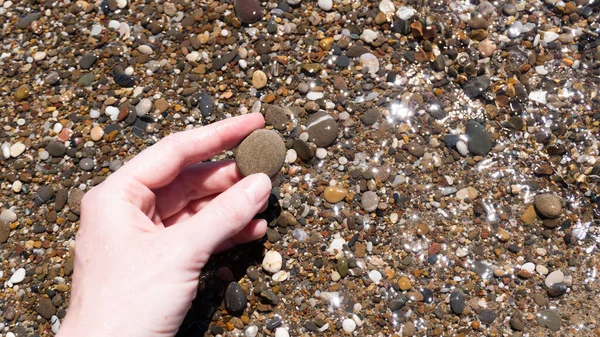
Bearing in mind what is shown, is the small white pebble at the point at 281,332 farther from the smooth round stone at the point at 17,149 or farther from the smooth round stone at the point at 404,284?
the smooth round stone at the point at 17,149

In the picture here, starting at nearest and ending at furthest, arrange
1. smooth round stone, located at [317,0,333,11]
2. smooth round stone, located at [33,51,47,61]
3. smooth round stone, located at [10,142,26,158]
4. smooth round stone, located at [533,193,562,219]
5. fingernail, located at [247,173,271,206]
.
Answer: fingernail, located at [247,173,271,206], smooth round stone, located at [533,193,562,219], smooth round stone, located at [10,142,26,158], smooth round stone, located at [317,0,333,11], smooth round stone, located at [33,51,47,61]

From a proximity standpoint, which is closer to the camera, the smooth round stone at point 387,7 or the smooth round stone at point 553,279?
the smooth round stone at point 553,279

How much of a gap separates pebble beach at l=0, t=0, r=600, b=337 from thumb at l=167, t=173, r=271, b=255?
38 centimetres

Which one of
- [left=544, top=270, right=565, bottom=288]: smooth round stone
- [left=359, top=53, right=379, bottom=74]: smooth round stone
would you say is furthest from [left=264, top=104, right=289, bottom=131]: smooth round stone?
[left=544, top=270, right=565, bottom=288]: smooth round stone

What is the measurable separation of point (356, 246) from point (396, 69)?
132 centimetres

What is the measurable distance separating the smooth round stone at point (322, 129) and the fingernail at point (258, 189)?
82 cm

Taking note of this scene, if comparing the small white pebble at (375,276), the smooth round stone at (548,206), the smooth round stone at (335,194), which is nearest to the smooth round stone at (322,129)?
the smooth round stone at (335,194)

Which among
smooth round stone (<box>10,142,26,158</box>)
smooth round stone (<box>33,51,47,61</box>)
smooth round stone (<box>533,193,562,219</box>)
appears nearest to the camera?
smooth round stone (<box>533,193,562,219</box>)

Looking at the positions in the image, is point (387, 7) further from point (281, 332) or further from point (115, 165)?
point (281, 332)

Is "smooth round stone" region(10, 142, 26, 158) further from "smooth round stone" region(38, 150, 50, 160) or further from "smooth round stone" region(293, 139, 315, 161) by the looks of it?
"smooth round stone" region(293, 139, 315, 161)

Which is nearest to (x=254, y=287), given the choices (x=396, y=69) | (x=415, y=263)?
(x=415, y=263)

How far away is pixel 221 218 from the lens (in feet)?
8.55

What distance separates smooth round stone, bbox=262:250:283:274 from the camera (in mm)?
3246

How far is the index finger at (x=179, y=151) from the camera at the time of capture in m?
2.85
